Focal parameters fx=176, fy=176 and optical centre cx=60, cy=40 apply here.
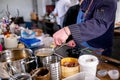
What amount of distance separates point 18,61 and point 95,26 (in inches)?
18.2

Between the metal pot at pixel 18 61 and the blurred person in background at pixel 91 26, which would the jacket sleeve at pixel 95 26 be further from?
the metal pot at pixel 18 61

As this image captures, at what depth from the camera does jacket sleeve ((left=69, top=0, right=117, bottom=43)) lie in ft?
3.14

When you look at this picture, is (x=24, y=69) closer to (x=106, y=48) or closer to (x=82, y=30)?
(x=82, y=30)

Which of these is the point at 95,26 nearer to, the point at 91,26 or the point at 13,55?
the point at 91,26

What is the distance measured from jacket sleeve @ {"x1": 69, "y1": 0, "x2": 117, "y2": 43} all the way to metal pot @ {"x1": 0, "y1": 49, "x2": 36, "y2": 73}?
0.27m

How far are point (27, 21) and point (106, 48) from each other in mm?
2501

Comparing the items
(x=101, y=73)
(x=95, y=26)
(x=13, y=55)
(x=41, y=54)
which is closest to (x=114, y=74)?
(x=101, y=73)

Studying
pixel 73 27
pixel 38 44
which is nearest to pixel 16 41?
pixel 38 44

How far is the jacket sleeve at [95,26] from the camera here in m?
0.96

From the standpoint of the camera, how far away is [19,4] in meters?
3.71

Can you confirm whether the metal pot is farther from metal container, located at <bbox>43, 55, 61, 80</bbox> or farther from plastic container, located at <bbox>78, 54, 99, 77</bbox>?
plastic container, located at <bbox>78, 54, 99, 77</bbox>

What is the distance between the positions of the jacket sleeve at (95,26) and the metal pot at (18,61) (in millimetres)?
274

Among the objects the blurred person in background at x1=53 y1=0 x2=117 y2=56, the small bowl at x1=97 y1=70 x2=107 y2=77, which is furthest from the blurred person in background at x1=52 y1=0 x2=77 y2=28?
the small bowl at x1=97 y1=70 x2=107 y2=77

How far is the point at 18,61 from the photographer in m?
0.86
